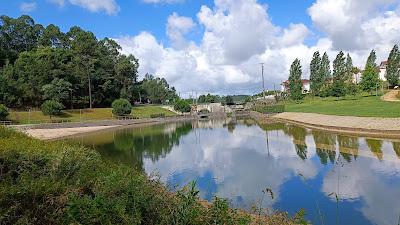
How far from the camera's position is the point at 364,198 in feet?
42.2

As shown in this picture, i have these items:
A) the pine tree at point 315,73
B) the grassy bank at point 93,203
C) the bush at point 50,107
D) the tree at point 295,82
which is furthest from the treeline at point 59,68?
the grassy bank at point 93,203

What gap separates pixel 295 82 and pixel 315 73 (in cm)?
577

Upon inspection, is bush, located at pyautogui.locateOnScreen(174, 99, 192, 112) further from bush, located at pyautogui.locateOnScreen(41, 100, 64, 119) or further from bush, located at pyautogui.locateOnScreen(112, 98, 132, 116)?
bush, located at pyautogui.locateOnScreen(41, 100, 64, 119)

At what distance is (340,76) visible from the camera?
275 feet

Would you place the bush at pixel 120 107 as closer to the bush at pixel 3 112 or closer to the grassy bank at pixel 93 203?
the bush at pixel 3 112

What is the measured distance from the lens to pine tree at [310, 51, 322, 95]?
3404 inches

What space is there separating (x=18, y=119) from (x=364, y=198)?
63.2 meters

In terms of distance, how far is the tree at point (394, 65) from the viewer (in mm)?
75625

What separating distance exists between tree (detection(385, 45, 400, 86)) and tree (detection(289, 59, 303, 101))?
1985cm

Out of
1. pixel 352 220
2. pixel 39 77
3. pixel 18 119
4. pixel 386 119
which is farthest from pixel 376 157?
pixel 39 77

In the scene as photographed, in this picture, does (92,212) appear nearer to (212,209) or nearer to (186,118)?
(212,209)

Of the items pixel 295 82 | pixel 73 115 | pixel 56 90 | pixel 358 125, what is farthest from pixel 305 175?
pixel 295 82

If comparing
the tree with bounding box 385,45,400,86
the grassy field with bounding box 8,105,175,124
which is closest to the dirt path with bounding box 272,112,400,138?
the tree with bounding box 385,45,400,86

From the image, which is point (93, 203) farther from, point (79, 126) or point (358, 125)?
point (79, 126)
